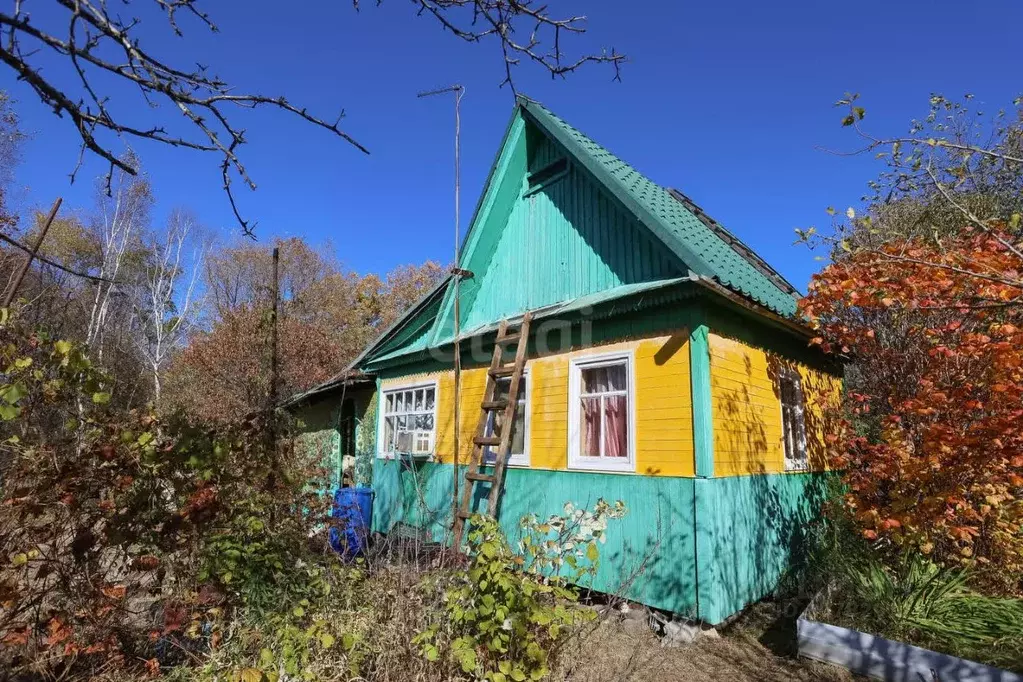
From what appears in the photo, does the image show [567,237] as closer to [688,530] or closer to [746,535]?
[688,530]

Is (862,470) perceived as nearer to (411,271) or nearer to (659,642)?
(659,642)

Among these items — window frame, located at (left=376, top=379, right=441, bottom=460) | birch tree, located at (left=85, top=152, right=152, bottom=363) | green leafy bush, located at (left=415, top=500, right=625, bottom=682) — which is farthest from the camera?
birch tree, located at (left=85, top=152, right=152, bottom=363)

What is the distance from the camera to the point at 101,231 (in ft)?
76.2

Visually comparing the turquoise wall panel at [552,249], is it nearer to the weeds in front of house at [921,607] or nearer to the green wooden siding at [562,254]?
the green wooden siding at [562,254]

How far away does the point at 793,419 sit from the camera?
7430mm

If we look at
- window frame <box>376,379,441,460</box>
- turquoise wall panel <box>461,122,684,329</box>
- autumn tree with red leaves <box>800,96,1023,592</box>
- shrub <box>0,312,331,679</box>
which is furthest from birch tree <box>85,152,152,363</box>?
autumn tree with red leaves <box>800,96,1023,592</box>

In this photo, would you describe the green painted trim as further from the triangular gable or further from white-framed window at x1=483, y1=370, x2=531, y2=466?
white-framed window at x1=483, y1=370, x2=531, y2=466

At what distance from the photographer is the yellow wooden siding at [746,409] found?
5598 millimetres

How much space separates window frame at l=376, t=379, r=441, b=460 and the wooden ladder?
143 cm

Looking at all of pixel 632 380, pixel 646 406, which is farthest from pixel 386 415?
pixel 646 406

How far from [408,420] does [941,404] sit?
302 inches

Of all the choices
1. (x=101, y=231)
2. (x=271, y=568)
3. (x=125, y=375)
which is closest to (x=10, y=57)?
(x=271, y=568)

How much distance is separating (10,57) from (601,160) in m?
5.87

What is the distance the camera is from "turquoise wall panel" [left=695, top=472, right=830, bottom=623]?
520 cm
